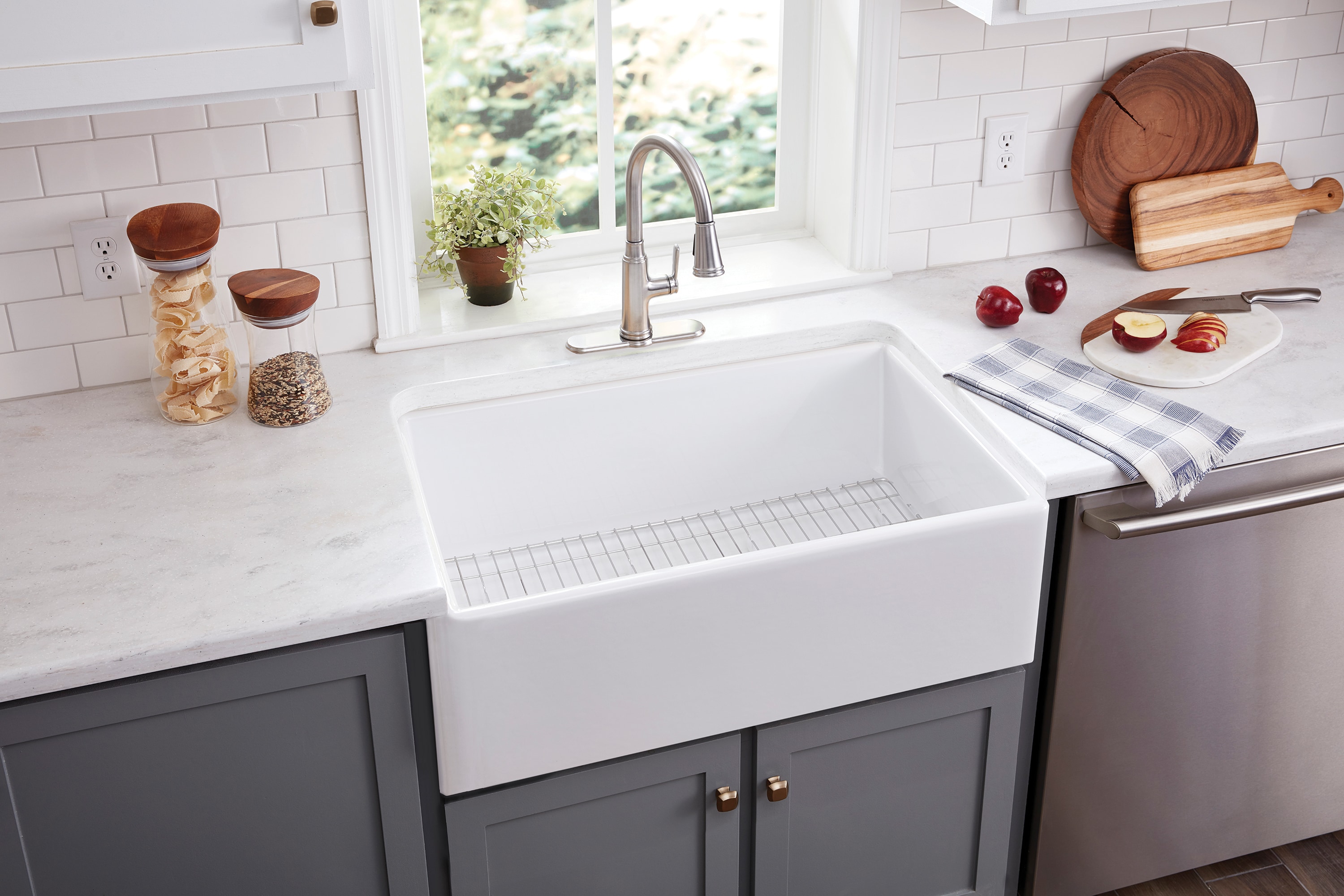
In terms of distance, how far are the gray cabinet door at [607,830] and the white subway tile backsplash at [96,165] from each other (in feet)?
3.26

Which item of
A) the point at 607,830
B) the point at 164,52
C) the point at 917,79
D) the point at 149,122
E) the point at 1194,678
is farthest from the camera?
the point at 917,79

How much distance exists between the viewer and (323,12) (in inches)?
56.1

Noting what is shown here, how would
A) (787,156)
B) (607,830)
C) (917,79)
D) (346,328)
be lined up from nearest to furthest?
1. (607,830)
2. (346,328)
3. (917,79)
4. (787,156)

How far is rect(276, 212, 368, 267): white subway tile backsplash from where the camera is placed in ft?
6.08

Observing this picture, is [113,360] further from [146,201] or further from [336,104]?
[336,104]

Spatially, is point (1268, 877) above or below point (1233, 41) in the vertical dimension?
below

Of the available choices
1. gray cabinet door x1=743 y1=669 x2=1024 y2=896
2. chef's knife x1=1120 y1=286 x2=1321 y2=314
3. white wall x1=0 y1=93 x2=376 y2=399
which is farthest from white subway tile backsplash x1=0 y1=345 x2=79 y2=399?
chef's knife x1=1120 y1=286 x2=1321 y2=314

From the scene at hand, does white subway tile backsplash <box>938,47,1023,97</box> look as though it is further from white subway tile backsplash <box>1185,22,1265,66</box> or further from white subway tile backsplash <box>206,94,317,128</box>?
white subway tile backsplash <box>206,94,317,128</box>

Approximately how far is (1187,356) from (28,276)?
1712mm

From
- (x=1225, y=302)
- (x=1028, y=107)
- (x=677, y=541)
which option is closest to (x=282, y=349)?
(x=677, y=541)

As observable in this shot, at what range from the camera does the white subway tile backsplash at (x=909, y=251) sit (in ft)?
7.20

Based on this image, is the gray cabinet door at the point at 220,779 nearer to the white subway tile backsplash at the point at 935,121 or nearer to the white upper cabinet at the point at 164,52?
the white upper cabinet at the point at 164,52

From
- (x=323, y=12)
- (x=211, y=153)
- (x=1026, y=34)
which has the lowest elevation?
(x=211, y=153)

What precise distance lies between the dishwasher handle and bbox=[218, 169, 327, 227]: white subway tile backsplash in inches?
47.4
